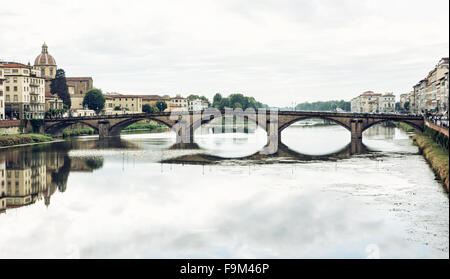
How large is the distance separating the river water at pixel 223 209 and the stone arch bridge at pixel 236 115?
31.7 meters

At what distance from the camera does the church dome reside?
6309 inches

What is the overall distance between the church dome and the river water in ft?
337

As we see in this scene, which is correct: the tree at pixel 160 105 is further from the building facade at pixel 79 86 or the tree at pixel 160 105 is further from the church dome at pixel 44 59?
the church dome at pixel 44 59

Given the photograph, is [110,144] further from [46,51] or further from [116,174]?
[46,51]

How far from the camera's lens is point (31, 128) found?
9762 cm

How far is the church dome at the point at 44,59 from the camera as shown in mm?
160250

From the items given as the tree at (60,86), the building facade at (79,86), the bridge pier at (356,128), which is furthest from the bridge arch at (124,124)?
the building facade at (79,86)

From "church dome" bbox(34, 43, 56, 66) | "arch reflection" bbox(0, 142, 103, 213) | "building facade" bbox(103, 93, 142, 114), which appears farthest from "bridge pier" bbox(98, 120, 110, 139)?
"building facade" bbox(103, 93, 142, 114)

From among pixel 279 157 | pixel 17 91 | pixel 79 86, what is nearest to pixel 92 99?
pixel 79 86

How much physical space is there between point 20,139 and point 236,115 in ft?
122

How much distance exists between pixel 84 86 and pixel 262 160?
112 metres

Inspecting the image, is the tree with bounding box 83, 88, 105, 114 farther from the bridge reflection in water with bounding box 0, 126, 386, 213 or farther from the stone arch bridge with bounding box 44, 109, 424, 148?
the bridge reflection in water with bounding box 0, 126, 386, 213
